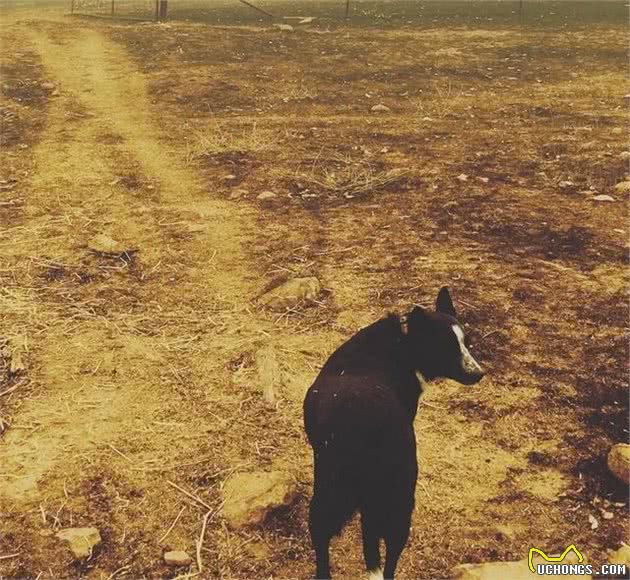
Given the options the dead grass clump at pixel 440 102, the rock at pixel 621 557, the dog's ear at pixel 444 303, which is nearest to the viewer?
the rock at pixel 621 557

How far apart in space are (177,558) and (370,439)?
1.37 m

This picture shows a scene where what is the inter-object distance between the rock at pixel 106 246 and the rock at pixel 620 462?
506 cm

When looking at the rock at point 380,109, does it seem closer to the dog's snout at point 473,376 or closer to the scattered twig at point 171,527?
the dog's snout at point 473,376

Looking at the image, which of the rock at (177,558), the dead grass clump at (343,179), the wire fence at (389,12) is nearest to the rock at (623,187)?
the dead grass clump at (343,179)

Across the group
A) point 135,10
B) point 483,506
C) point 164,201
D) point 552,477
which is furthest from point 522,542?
point 135,10

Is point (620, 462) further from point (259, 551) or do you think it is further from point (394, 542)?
point (259, 551)

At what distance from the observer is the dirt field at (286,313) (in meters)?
3.82

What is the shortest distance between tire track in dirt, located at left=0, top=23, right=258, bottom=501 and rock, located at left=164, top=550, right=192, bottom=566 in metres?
0.97

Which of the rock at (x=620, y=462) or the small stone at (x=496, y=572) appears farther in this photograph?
the rock at (x=620, y=462)

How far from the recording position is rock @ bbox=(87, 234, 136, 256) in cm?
703

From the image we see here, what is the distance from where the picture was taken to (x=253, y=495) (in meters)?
3.91

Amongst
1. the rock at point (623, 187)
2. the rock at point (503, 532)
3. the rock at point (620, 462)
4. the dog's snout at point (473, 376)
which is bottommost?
the rock at point (503, 532)

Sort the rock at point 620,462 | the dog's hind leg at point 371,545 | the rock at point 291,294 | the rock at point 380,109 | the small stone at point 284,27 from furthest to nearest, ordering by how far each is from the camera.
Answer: the small stone at point 284,27, the rock at point 380,109, the rock at point 291,294, the rock at point 620,462, the dog's hind leg at point 371,545

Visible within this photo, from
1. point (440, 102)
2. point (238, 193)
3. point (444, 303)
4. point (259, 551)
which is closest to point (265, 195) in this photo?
point (238, 193)
